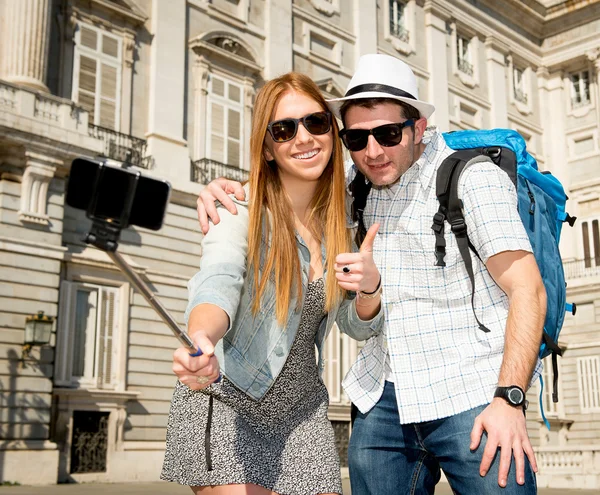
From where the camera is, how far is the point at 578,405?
82.3 ft

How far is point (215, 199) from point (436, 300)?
0.82 metres

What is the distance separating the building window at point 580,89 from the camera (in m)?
28.4

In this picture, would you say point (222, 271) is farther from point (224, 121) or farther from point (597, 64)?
point (597, 64)

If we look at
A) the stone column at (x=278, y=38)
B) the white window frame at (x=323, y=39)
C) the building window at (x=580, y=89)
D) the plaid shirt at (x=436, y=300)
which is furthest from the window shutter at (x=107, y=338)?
the building window at (x=580, y=89)

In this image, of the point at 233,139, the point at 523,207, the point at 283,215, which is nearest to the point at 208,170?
the point at 233,139

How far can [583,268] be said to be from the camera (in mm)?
26094

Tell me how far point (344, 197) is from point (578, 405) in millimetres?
24435

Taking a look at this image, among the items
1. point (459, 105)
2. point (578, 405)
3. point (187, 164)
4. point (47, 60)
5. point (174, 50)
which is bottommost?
point (578, 405)

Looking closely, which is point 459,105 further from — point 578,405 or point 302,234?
point 302,234

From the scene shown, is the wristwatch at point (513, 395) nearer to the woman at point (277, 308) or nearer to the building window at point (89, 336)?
the woman at point (277, 308)

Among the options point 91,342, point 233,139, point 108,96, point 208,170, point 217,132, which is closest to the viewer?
point 91,342

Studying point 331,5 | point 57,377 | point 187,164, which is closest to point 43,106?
point 187,164

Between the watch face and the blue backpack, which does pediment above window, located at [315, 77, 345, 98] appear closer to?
the blue backpack

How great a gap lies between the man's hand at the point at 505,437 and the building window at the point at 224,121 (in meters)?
14.7
